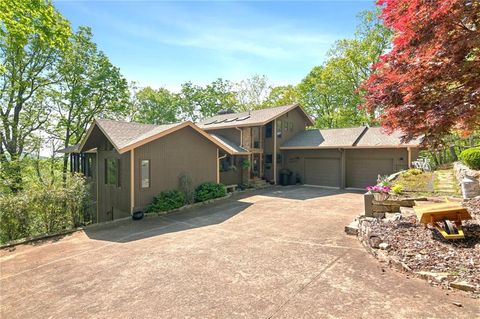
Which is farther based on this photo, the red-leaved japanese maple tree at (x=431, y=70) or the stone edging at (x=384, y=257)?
the red-leaved japanese maple tree at (x=431, y=70)

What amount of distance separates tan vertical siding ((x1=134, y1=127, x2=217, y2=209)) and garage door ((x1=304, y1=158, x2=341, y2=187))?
25.7 feet

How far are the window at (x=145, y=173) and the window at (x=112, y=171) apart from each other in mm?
1450

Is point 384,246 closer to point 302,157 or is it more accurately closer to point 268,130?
point 302,157

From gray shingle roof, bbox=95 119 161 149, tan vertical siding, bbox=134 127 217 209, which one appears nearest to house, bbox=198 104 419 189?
tan vertical siding, bbox=134 127 217 209

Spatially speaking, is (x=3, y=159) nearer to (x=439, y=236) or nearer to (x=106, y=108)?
(x=106, y=108)

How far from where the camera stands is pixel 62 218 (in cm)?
953

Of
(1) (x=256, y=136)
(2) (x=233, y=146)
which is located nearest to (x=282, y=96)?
(1) (x=256, y=136)

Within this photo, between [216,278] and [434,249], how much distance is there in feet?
13.4

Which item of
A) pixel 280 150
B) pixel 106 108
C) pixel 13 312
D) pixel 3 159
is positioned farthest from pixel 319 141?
pixel 3 159

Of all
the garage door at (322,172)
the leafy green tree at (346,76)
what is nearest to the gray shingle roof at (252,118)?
the garage door at (322,172)

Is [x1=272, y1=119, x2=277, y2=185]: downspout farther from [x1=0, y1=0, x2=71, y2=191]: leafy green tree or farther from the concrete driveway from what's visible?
[x1=0, y1=0, x2=71, y2=191]: leafy green tree

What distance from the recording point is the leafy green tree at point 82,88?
21328 mm

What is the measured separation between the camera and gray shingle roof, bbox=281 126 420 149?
52.1 feet

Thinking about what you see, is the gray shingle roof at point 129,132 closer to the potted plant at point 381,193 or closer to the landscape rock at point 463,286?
the potted plant at point 381,193
